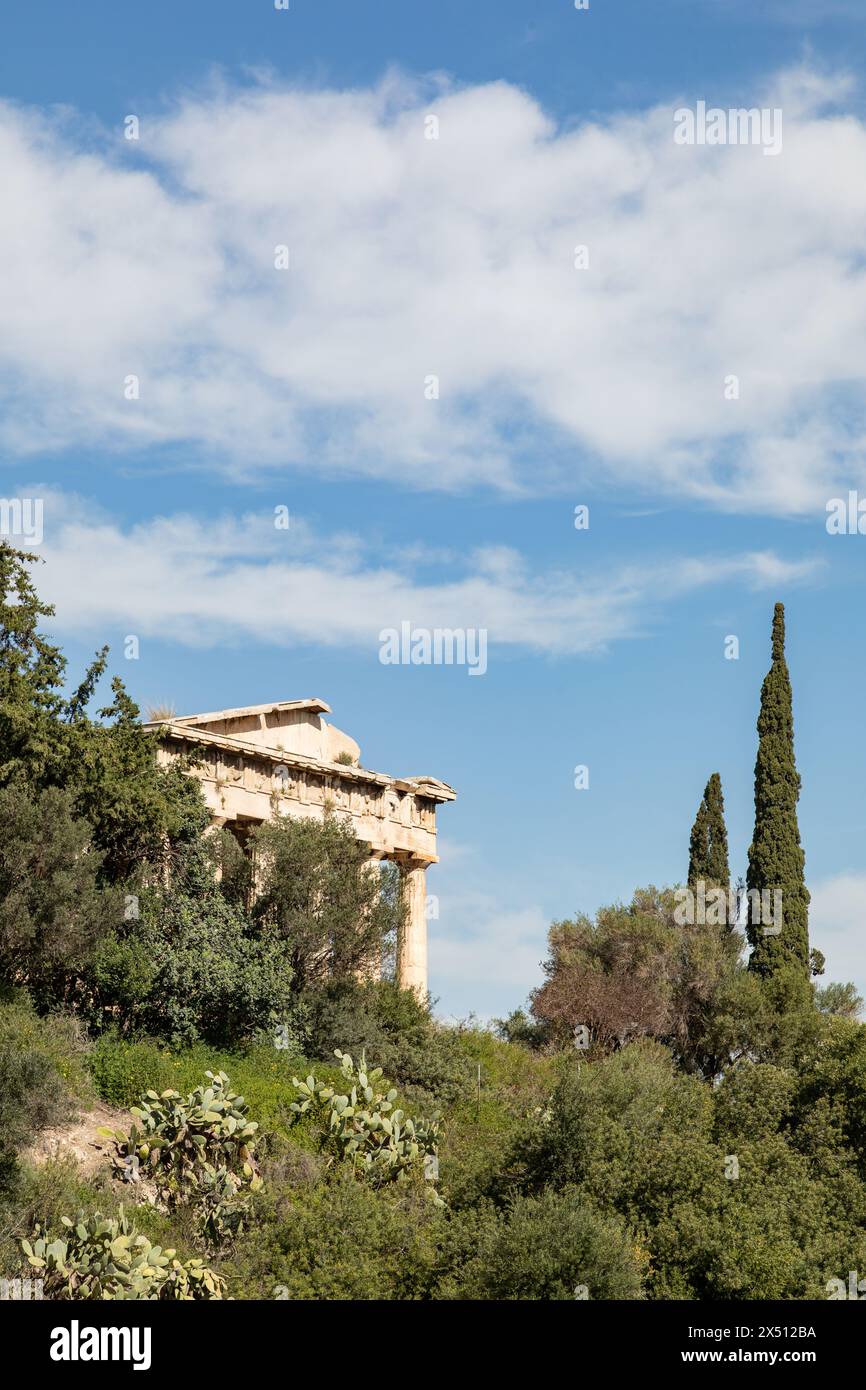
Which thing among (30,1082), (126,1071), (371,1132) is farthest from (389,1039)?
(30,1082)

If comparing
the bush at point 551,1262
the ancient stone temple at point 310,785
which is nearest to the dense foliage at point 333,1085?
the bush at point 551,1262

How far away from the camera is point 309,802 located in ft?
131

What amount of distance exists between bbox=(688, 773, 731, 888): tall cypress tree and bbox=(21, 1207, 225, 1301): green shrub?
94.9ft

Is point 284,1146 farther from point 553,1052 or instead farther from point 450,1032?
point 553,1052

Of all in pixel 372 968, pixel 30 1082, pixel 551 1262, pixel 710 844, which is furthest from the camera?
pixel 710 844

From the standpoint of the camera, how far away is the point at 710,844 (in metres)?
49.4

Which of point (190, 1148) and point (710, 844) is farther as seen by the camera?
point (710, 844)

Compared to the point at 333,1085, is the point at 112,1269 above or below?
below

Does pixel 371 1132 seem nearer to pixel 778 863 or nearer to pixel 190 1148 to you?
pixel 190 1148

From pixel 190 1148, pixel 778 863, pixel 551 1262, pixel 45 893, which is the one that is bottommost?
pixel 551 1262

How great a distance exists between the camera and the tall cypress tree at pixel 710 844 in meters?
49.1

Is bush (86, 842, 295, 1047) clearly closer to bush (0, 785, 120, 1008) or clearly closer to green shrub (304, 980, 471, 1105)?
bush (0, 785, 120, 1008)

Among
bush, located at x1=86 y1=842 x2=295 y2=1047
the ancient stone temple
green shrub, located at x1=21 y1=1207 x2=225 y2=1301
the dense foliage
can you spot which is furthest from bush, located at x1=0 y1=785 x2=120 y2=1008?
green shrub, located at x1=21 y1=1207 x2=225 y2=1301

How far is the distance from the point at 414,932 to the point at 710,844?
1152cm
